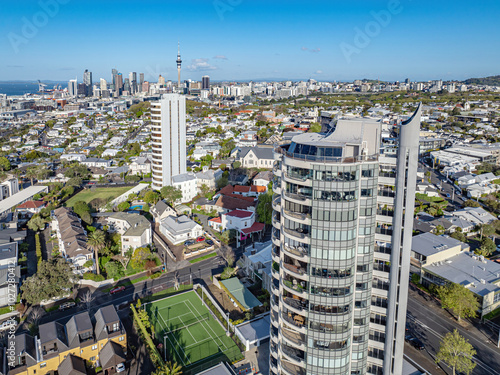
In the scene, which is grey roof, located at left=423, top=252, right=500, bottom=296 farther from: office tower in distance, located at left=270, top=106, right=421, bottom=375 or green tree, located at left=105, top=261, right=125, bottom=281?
green tree, located at left=105, top=261, right=125, bottom=281

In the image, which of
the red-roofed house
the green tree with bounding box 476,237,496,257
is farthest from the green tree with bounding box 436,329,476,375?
the red-roofed house

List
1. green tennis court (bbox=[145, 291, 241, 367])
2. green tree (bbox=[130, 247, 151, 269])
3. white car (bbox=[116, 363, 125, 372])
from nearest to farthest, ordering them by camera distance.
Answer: white car (bbox=[116, 363, 125, 372]), green tennis court (bbox=[145, 291, 241, 367]), green tree (bbox=[130, 247, 151, 269])

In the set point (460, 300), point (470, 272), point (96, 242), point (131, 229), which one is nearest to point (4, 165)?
point (131, 229)

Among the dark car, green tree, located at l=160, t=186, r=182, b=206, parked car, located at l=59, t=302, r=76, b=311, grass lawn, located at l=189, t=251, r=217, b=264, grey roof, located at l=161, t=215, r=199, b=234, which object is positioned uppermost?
green tree, located at l=160, t=186, r=182, b=206

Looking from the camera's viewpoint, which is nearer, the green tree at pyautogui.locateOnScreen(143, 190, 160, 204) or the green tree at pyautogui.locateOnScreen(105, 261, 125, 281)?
the green tree at pyautogui.locateOnScreen(105, 261, 125, 281)

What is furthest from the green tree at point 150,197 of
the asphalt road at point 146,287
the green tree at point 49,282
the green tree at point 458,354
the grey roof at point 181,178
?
the green tree at point 458,354

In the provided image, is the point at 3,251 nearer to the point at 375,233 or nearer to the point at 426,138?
the point at 375,233

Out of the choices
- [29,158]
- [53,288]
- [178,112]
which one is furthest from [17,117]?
[53,288]

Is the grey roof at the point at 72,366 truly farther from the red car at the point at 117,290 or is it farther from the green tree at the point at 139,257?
the green tree at the point at 139,257
